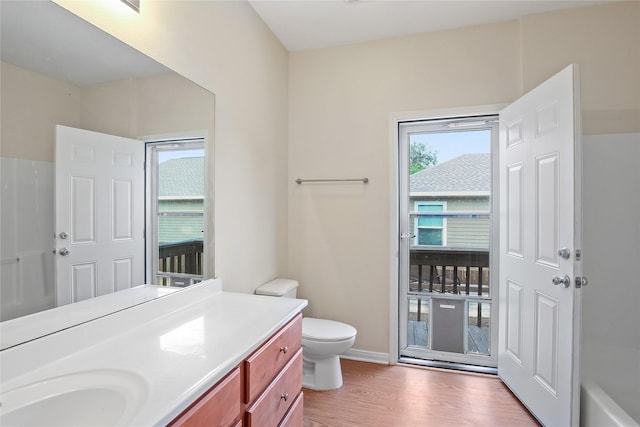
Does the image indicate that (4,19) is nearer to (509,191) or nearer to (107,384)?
(107,384)

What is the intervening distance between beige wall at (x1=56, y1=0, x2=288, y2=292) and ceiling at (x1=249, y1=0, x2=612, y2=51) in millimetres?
176

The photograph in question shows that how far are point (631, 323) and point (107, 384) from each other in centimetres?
279

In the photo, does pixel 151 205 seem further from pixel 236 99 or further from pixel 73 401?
pixel 236 99

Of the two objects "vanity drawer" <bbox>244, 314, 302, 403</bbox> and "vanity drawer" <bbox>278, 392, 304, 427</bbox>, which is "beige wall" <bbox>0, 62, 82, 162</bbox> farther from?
"vanity drawer" <bbox>278, 392, 304, 427</bbox>

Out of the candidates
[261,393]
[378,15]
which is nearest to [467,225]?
[378,15]

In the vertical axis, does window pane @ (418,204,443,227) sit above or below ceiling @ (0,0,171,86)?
below

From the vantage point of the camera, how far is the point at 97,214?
105 centimetres

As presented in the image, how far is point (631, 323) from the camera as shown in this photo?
1953 mm

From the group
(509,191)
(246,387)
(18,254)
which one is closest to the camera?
(18,254)

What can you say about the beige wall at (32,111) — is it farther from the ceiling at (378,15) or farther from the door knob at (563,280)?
the door knob at (563,280)

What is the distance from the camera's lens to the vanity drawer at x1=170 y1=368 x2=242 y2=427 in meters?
0.75

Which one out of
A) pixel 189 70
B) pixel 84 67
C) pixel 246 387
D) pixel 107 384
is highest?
pixel 189 70

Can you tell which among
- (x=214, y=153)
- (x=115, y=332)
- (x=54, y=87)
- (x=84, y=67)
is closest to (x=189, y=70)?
(x=214, y=153)

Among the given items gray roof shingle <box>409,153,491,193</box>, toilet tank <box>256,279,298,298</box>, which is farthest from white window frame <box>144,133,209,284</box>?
gray roof shingle <box>409,153,491,193</box>
